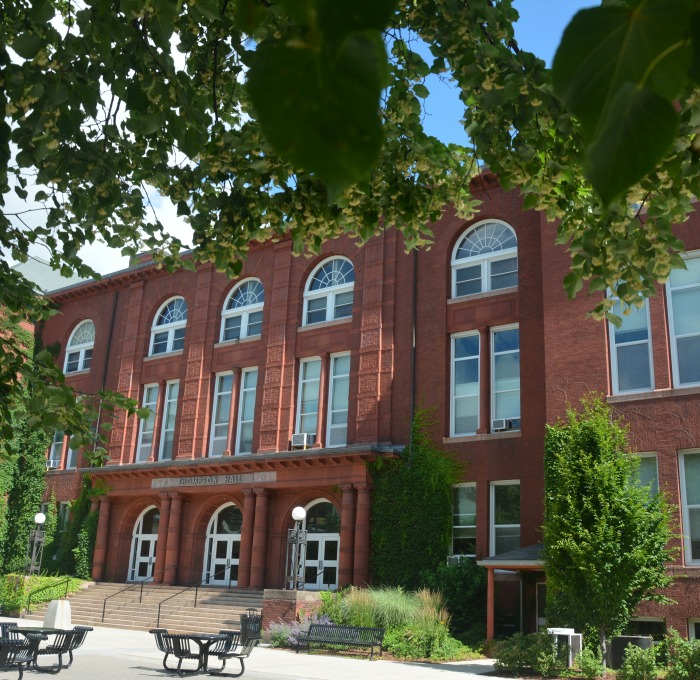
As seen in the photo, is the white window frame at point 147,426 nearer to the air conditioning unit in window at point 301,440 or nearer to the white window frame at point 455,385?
the air conditioning unit in window at point 301,440

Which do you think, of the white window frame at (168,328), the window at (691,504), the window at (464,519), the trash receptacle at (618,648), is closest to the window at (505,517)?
the window at (464,519)

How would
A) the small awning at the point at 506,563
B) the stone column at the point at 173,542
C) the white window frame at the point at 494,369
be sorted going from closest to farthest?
the small awning at the point at 506,563 → the white window frame at the point at 494,369 → the stone column at the point at 173,542

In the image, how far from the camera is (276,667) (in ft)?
58.0

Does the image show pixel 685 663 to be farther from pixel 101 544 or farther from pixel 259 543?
pixel 101 544

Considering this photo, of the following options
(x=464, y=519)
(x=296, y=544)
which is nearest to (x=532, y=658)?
(x=464, y=519)

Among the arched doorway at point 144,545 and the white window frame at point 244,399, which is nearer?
the white window frame at point 244,399

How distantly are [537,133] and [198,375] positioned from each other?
26540 mm

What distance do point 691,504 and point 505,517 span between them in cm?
539

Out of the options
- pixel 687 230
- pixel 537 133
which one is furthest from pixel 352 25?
pixel 687 230

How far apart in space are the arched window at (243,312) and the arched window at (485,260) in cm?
819

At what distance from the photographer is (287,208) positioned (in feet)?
21.7

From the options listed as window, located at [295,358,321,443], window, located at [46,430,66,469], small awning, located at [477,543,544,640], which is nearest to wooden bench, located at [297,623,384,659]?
small awning, located at [477,543,544,640]

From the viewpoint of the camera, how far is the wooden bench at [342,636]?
777 inches

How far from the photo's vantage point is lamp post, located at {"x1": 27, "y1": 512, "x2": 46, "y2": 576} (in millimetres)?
30609
